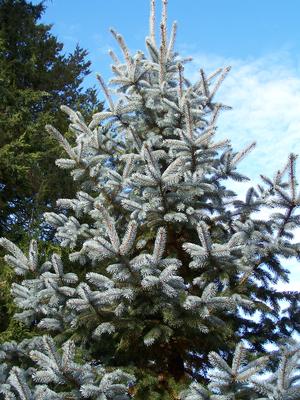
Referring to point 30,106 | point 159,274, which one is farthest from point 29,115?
point 159,274

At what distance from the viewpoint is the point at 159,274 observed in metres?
4.11

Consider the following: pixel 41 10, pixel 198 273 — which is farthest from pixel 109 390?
pixel 41 10

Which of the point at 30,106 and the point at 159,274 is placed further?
the point at 30,106

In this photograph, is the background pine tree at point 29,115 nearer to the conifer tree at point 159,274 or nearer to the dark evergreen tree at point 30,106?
the dark evergreen tree at point 30,106

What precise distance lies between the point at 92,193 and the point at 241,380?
187 inches

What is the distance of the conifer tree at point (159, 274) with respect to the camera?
392cm

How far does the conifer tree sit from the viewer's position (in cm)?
392

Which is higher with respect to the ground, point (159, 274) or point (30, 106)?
point (30, 106)

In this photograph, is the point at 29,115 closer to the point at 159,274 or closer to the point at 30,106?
the point at 30,106

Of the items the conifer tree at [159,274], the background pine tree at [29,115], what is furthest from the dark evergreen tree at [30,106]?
the conifer tree at [159,274]

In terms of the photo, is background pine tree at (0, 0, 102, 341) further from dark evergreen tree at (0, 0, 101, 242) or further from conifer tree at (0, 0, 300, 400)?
conifer tree at (0, 0, 300, 400)

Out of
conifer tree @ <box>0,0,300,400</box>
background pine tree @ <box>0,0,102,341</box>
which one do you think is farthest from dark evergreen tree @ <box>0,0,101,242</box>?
conifer tree @ <box>0,0,300,400</box>

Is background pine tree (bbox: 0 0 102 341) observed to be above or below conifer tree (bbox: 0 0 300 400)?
above

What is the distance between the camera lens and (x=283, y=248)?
4699 mm
